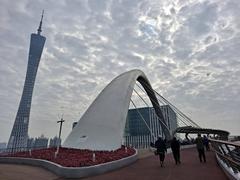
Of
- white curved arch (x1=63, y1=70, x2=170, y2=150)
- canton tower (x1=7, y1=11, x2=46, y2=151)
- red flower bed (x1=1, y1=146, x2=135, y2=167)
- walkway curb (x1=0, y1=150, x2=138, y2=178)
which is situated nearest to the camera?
walkway curb (x1=0, y1=150, x2=138, y2=178)

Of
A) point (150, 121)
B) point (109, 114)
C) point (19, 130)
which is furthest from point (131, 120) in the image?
point (109, 114)

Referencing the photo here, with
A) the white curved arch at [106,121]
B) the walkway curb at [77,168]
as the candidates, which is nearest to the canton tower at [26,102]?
the white curved arch at [106,121]

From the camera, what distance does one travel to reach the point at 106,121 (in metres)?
19.4

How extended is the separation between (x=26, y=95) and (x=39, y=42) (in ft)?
88.9

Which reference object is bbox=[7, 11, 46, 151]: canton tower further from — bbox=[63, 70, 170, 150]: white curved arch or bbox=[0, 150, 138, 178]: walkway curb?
bbox=[0, 150, 138, 178]: walkway curb

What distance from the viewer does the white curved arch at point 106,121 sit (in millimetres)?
17172

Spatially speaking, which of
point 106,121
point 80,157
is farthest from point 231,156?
point 106,121

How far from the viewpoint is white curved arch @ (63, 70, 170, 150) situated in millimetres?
17172

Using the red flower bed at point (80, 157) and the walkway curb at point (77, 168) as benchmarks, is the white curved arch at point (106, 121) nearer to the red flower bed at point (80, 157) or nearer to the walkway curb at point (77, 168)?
the red flower bed at point (80, 157)

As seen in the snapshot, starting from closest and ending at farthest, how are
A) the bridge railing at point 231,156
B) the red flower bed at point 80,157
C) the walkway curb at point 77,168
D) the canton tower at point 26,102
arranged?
the bridge railing at point 231,156 < the walkway curb at point 77,168 < the red flower bed at point 80,157 < the canton tower at point 26,102

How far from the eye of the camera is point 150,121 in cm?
6725

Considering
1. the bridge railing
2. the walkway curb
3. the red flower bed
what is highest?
the bridge railing

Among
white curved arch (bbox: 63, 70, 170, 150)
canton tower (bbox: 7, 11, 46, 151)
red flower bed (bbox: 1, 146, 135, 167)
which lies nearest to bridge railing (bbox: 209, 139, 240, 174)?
red flower bed (bbox: 1, 146, 135, 167)

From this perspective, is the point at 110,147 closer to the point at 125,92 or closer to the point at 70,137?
the point at 70,137
